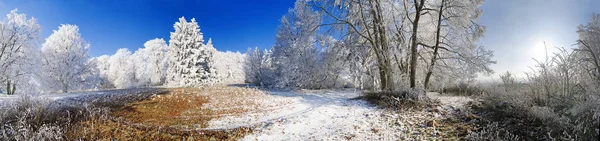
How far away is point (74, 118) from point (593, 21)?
1338 cm

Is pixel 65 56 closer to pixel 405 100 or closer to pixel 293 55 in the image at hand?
pixel 293 55

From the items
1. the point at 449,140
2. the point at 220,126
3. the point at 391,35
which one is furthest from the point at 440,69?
the point at 220,126

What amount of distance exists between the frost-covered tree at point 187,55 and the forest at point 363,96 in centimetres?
898

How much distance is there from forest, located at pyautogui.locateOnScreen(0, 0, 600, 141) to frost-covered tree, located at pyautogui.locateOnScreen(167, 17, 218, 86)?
353 inches

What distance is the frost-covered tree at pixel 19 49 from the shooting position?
53.6ft

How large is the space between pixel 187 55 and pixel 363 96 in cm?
2156

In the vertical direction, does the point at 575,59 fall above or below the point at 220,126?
above

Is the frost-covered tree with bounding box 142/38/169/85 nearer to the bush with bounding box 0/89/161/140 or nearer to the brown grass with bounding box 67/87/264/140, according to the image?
the brown grass with bounding box 67/87/264/140

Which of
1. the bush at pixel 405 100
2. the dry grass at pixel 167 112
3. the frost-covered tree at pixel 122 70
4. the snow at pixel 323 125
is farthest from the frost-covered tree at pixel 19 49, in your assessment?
the bush at pixel 405 100

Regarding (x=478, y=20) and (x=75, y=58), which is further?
(x=75, y=58)

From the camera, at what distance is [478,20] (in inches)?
383

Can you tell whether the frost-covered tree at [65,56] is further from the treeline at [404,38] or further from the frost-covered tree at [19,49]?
the treeline at [404,38]

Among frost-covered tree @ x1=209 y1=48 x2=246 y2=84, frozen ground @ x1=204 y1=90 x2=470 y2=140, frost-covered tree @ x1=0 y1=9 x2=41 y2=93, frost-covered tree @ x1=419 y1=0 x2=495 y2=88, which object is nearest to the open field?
frozen ground @ x1=204 y1=90 x2=470 y2=140

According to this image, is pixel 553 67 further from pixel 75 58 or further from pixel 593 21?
pixel 75 58
